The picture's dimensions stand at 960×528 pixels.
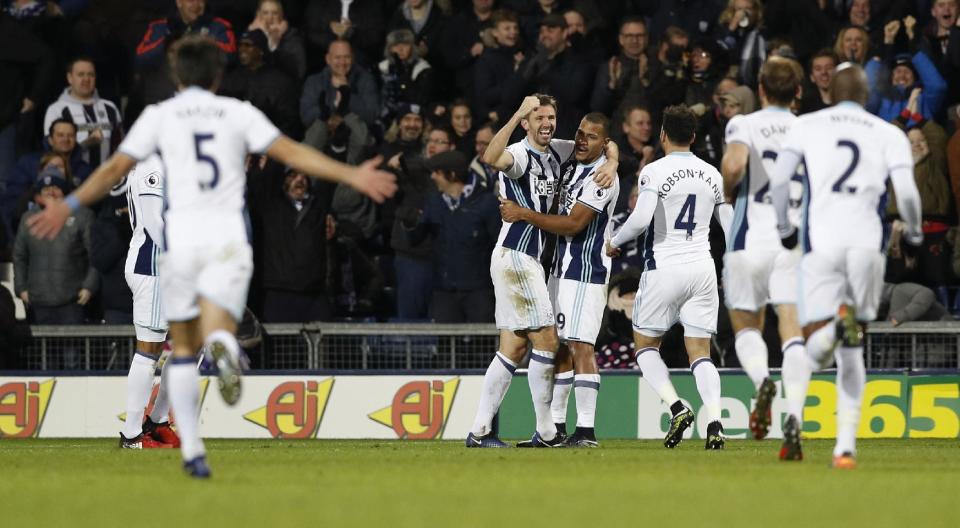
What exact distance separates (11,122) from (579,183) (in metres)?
9.73

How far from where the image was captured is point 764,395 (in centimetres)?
1070

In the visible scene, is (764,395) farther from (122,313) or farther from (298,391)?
(122,313)

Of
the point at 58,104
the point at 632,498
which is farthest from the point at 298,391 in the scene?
the point at 632,498

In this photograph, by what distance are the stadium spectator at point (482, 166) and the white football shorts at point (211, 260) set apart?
8.60 metres

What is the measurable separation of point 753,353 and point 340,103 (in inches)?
355

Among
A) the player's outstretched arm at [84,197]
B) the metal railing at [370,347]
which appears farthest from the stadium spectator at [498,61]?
the player's outstretched arm at [84,197]

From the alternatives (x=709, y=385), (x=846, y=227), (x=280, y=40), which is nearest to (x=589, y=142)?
(x=709, y=385)

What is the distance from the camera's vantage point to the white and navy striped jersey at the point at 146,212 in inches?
524

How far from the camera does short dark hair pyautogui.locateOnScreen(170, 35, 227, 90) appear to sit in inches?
379

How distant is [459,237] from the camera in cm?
1777

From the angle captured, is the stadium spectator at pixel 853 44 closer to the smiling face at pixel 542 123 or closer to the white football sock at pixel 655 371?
the smiling face at pixel 542 123

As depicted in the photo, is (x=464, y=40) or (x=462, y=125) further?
(x=464, y=40)

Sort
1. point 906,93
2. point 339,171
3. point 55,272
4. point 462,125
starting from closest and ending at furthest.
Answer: point 339,171
point 906,93
point 55,272
point 462,125

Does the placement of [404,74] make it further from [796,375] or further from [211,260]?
[211,260]
